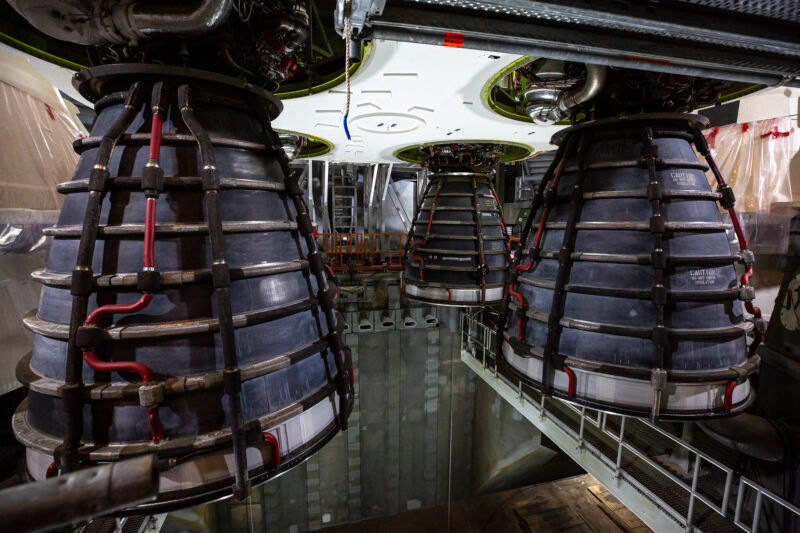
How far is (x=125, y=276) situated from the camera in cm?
189

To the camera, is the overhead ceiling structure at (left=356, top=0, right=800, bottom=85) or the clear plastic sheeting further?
the clear plastic sheeting

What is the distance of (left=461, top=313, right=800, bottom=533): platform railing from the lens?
3.91 m

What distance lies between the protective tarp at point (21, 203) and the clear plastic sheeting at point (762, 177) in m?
10.2

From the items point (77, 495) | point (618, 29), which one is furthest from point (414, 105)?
point (77, 495)

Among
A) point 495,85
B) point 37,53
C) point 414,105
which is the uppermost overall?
point 495,85

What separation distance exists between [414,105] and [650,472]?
645 cm

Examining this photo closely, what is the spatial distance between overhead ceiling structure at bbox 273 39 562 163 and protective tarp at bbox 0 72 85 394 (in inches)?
119

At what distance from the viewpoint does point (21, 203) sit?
3.96m

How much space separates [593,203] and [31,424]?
4.63 metres

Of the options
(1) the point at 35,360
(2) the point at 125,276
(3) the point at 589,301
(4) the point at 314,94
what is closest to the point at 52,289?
(1) the point at 35,360

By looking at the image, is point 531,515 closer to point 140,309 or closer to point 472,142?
point 472,142

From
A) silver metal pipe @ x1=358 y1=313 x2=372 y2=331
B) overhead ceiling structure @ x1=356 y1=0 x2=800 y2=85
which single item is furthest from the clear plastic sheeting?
silver metal pipe @ x1=358 y1=313 x2=372 y2=331

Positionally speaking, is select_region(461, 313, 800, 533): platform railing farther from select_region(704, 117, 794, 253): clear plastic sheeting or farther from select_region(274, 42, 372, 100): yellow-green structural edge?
select_region(274, 42, 372, 100): yellow-green structural edge

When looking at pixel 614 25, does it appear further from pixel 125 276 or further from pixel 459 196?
pixel 459 196
